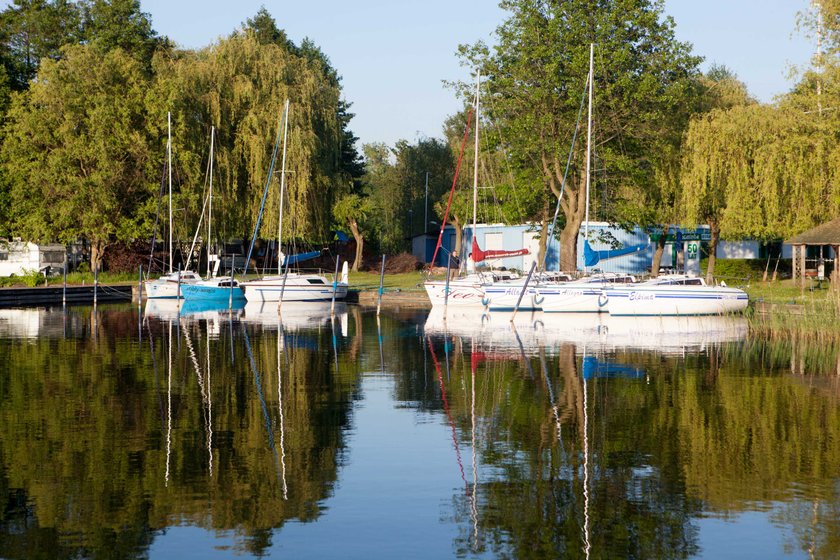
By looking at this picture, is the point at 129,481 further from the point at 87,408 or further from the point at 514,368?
the point at 514,368

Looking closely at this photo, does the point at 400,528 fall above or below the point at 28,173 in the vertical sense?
below

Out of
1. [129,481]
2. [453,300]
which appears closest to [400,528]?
[129,481]

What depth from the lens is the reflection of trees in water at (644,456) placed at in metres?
12.7

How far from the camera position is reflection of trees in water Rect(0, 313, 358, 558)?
13.0 metres

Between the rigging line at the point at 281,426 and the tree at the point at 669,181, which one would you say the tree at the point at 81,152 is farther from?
the rigging line at the point at 281,426

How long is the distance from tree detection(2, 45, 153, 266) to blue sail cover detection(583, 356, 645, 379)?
1734 inches

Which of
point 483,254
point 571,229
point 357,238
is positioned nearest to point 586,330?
point 483,254

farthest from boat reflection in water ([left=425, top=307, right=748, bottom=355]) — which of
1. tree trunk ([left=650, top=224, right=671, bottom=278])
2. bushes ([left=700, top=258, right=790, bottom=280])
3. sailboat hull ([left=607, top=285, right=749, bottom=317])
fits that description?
bushes ([left=700, top=258, right=790, bottom=280])

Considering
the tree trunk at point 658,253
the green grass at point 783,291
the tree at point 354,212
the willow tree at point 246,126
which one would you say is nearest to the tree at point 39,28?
the willow tree at point 246,126

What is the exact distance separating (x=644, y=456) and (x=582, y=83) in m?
39.7

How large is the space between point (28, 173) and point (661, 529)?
203 feet

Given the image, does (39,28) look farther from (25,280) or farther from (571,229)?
(571,229)

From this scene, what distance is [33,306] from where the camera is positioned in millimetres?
57000

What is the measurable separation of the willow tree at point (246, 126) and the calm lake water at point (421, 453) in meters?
33.0
